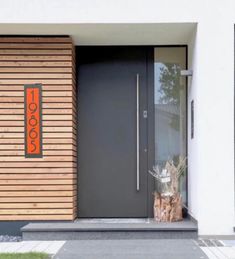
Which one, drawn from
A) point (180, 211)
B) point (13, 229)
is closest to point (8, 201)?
point (13, 229)

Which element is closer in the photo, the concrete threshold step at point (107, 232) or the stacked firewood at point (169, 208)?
the concrete threshold step at point (107, 232)

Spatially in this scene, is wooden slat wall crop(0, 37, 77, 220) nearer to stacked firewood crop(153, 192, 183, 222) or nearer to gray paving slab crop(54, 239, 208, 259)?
gray paving slab crop(54, 239, 208, 259)

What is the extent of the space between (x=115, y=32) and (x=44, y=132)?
174 centimetres

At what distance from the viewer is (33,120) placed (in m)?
7.68

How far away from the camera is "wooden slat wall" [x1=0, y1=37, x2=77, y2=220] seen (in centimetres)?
763

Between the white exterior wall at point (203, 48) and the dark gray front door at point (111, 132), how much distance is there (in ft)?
3.44

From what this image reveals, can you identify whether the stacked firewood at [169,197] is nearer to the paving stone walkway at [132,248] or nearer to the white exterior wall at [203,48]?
the white exterior wall at [203,48]

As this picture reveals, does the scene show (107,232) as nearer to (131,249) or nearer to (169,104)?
(131,249)

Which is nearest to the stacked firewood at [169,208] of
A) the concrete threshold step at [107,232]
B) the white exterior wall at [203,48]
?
the white exterior wall at [203,48]

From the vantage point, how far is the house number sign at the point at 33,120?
301 inches

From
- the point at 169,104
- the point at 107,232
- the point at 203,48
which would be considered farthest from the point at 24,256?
the point at 169,104

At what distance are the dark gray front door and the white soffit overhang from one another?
0.35 m

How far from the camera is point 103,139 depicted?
8328mm

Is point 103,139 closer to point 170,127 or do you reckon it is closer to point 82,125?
point 82,125
